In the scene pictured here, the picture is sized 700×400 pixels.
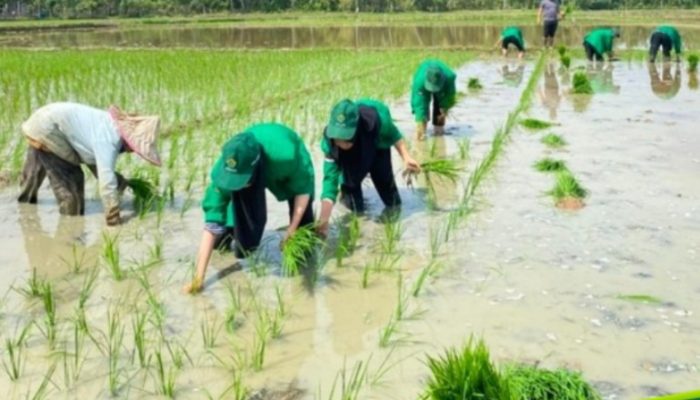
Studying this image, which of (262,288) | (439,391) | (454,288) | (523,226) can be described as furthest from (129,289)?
(523,226)

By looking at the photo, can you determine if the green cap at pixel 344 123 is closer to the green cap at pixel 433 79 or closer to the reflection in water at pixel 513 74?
the green cap at pixel 433 79

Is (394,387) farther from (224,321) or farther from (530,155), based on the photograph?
(530,155)

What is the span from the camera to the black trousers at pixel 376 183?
4887mm

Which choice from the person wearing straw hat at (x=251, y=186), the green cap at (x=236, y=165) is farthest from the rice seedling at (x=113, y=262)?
Result: the green cap at (x=236, y=165)

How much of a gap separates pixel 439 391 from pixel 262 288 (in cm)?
162

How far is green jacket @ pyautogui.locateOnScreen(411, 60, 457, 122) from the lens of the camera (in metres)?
6.84

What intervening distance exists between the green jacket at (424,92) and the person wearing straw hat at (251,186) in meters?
3.08

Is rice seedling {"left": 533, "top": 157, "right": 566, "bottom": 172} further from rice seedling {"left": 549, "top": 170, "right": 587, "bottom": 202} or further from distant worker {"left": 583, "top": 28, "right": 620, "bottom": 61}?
distant worker {"left": 583, "top": 28, "right": 620, "bottom": 61}

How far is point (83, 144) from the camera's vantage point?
4.76 meters

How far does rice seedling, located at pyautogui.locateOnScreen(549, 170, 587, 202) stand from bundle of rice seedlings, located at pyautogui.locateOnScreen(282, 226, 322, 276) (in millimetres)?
1949

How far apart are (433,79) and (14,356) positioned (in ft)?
15.0

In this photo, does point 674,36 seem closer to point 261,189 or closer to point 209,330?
point 261,189

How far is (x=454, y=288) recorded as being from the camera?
12.3 feet

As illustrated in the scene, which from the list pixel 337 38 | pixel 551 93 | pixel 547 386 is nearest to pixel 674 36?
pixel 551 93
